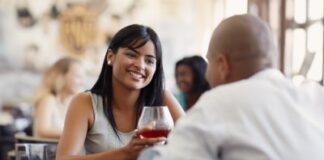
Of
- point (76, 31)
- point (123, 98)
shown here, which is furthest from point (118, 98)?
point (76, 31)

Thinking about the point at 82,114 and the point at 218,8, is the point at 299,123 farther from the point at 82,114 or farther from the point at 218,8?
the point at 218,8

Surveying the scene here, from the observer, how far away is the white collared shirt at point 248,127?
47.1 inches

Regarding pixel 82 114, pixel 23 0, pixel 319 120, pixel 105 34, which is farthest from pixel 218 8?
pixel 319 120

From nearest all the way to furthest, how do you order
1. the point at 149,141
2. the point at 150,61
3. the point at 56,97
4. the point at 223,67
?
1. the point at 223,67
2. the point at 149,141
3. the point at 150,61
4. the point at 56,97

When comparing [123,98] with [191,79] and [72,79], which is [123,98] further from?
[72,79]

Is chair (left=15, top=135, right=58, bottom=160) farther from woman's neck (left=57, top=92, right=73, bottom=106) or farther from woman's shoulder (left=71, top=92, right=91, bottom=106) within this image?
woman's neck (left=57, top=92, right=73, bottom=106)

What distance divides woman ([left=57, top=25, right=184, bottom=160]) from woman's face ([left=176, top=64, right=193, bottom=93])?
1.86 m

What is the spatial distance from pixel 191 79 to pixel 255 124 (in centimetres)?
290

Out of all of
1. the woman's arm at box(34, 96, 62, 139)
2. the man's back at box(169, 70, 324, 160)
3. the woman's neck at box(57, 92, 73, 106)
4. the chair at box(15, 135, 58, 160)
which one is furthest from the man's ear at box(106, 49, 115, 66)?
the woman's neck at box(57, 92, 73, 106)

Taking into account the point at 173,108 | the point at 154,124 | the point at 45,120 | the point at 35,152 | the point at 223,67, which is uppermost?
the point at 223,67

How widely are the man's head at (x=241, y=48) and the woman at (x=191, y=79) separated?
8.90ft

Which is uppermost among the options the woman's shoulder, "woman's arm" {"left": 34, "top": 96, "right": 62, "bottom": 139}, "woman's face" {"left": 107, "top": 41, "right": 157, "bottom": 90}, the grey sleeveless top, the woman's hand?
"woman's face" {"left": 107, "top": 41, "right": 157, "bottom": 90}

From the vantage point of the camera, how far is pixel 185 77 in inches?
164

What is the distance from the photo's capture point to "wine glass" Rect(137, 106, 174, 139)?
172cm
